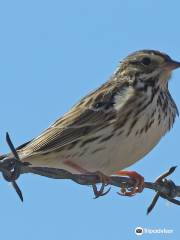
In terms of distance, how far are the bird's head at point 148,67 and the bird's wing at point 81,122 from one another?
269 mm

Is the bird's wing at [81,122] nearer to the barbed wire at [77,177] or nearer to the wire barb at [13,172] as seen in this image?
the barbed wire at [77,177]

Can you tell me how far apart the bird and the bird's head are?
0.04 ft

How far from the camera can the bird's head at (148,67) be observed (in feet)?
26.7

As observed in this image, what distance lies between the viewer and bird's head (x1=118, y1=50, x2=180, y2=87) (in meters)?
8.12

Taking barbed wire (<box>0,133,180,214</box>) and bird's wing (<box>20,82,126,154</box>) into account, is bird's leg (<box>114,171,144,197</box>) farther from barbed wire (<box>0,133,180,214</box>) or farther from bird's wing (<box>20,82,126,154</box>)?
bird's wing (<box>20,82,126,154</box>)

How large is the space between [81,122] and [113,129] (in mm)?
509

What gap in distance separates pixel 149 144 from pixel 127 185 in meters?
1.23

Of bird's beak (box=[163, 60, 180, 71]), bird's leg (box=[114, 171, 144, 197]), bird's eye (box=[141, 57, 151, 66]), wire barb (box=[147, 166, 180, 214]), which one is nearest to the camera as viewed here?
wire barb (box=[147, 166, 180, 214])

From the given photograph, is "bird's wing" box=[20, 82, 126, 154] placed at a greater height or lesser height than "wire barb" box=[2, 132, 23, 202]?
lesser

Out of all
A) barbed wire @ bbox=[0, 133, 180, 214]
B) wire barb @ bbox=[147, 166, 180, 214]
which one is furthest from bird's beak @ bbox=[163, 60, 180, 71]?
wire barb @ bbox=[147, 166, 180, 214]

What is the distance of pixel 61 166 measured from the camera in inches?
301

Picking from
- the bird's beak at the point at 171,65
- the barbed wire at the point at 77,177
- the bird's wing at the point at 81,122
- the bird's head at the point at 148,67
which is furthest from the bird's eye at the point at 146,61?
the barbed wire at the point at 77,177

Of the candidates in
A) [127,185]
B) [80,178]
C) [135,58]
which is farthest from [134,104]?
[80,178]

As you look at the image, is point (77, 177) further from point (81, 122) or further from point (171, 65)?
point (171, 65)
